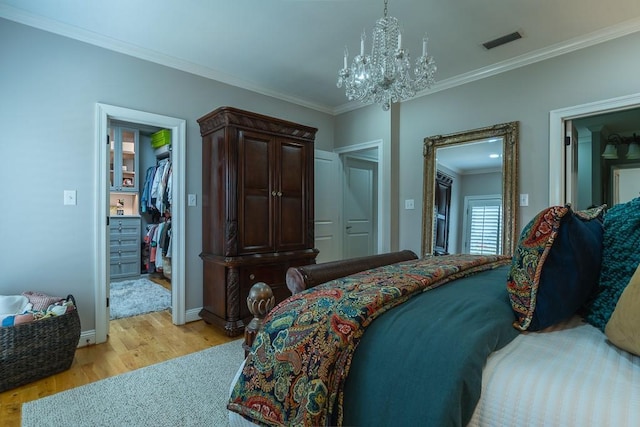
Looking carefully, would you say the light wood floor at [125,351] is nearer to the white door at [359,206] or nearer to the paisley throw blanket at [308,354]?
the paisley throw blanket at [308,354]

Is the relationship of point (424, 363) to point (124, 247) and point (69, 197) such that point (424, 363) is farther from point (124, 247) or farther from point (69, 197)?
point (124, 247)

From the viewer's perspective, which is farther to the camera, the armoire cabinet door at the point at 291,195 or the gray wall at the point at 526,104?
the armoire cabinet door at the point at 291,195

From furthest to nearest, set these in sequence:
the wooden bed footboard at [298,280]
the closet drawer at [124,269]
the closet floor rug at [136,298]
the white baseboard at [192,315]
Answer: the closet drawer at [124,269] → the closet floor rug at [136,298] → the white baseboard at [192,315] → the wooden bed footboard at [298,280]

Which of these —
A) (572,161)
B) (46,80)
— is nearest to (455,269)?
(572,161)

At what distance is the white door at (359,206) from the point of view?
4.72m

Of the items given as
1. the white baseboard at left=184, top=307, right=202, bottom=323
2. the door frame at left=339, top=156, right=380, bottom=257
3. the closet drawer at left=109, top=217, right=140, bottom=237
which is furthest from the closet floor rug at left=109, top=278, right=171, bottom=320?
the door frame at left=339, top=156, right=380, bottom=257

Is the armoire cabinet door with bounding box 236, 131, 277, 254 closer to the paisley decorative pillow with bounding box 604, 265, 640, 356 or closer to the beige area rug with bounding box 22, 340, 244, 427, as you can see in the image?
the beige area rug with bounding box 22, 340, 244, 427

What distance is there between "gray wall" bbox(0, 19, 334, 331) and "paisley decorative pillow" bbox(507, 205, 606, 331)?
3.03 m

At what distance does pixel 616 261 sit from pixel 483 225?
2434 millimetres

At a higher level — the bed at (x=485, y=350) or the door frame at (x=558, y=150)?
the door frame at (x=558, y=150)

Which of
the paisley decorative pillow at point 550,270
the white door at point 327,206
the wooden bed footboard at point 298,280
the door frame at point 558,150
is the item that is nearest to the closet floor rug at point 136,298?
the white door at point 327,206

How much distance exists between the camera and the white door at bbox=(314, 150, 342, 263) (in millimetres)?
4250

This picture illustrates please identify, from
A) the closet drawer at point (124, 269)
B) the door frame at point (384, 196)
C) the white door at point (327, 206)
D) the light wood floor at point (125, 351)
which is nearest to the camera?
the light wood floor at point (125, 351)

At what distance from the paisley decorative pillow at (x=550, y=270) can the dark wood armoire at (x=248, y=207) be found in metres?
2.29
